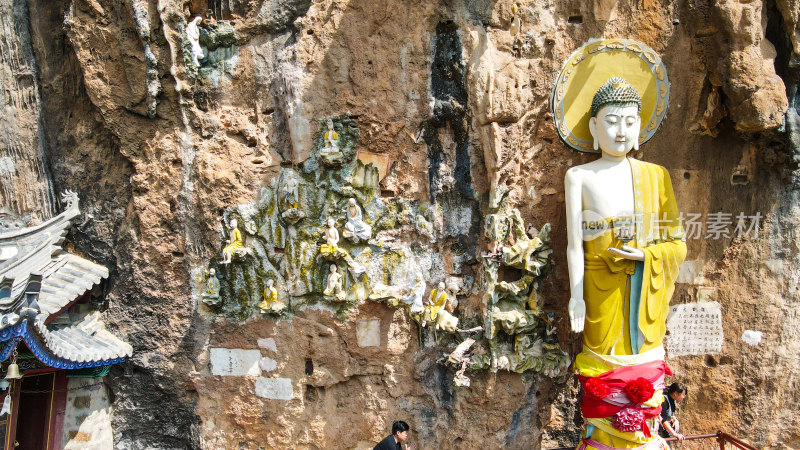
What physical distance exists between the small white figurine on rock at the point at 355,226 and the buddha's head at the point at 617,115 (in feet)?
7.88

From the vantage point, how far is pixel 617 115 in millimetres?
5508

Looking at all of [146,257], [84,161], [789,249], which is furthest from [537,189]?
[84,161]

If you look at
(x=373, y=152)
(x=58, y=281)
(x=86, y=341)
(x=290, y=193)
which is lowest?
(x=86, y=341)

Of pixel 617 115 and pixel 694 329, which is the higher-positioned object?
pixel 617 115

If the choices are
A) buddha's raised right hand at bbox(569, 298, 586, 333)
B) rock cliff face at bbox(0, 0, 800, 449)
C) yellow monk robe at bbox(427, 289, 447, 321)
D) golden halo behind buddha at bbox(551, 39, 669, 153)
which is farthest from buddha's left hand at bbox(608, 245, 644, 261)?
yellow monk robe at bbox(427, 289, 447, 321)

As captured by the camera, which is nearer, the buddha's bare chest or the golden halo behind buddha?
the buddha's bare chest

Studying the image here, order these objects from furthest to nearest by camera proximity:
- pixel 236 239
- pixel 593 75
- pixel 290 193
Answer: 1. pixel 236 239
2. pixel 290 193
3. pixel 593 75

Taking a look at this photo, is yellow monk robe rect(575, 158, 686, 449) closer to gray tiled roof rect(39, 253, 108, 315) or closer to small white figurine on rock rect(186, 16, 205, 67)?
small white figurine on rock rect(186, 16, 205, 67)

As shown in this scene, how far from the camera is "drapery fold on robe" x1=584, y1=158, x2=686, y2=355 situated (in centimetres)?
552

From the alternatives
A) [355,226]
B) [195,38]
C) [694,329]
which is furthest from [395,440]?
[195,38]

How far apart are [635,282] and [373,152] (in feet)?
9.22

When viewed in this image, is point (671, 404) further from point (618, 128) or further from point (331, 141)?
point (331, 141)

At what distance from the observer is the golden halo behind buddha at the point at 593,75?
5.89 m

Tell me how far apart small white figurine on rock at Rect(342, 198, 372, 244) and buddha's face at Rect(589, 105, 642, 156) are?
7.85 ft
